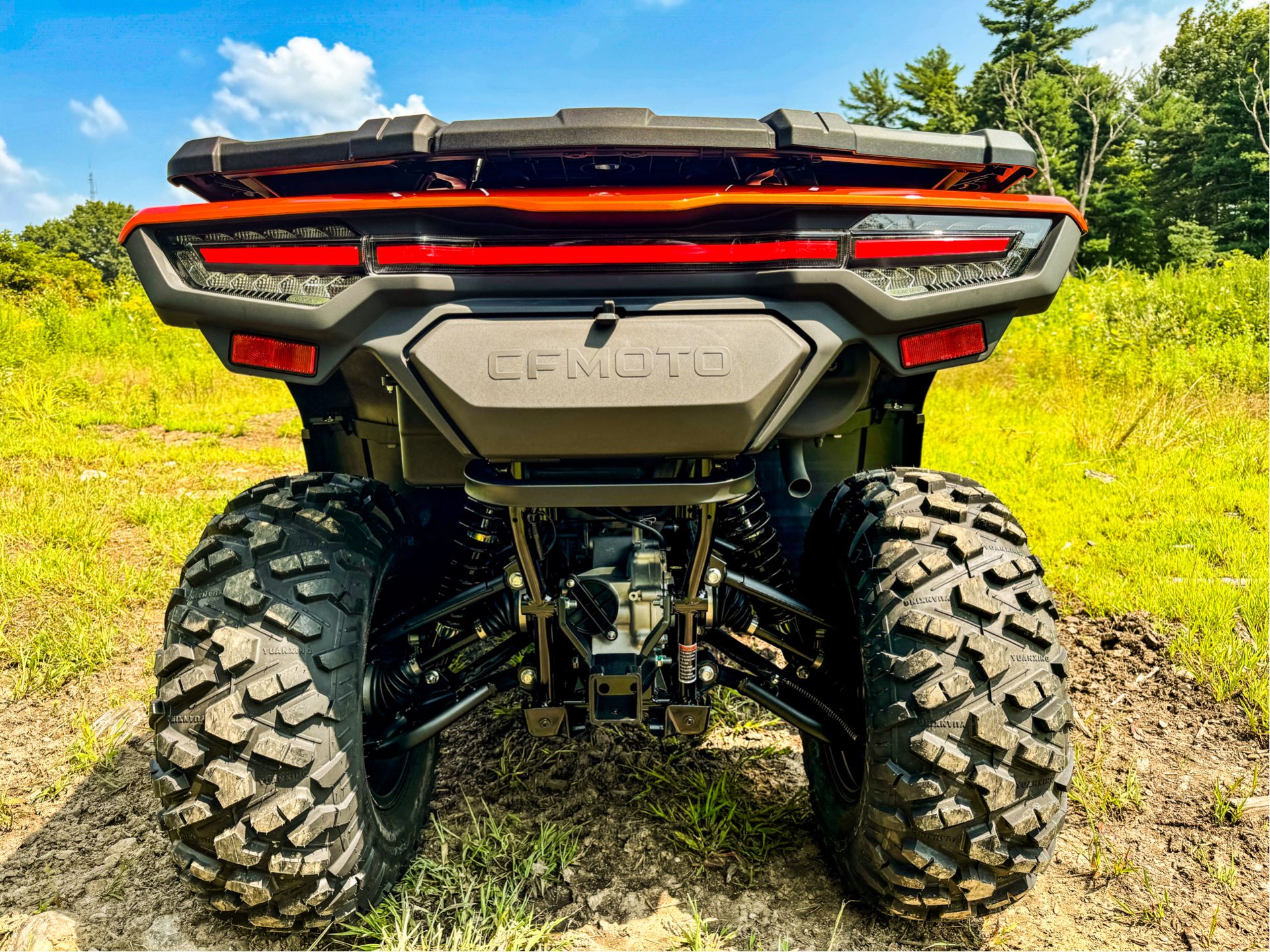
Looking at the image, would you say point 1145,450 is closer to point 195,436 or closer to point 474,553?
point 474,553

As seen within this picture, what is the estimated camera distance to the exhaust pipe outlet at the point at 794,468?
1.61 m

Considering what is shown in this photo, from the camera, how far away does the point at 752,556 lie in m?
2.04

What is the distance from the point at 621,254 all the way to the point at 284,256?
60 cm

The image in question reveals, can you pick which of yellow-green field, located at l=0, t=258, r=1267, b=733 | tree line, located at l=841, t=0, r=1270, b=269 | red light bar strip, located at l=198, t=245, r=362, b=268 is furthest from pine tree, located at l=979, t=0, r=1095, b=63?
red light bar strip, located at l=198, t=245, r=362, b=268

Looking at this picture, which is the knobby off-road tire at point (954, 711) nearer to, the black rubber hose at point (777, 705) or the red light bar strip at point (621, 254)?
the black rubber hose at point (777, 705)

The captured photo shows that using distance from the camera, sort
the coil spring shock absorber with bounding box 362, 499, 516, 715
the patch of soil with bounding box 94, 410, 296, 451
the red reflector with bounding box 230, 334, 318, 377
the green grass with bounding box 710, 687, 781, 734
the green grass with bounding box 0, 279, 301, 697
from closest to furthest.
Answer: the red reflector with bounding box 230, 334, 318, 377
the coil spring shock absorber with bounding box 362, 499, 516, 715
the green grass with bounding box 710, 687, 781, 734
the green grass with bounding box 0, 279, 301, 697
the patch of soil with bounding box 94, 410, 296, 451

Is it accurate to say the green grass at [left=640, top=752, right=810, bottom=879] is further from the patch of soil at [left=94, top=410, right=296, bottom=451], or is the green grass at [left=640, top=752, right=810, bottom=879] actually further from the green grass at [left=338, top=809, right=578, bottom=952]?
the patch of soil at [left=94, top=410, right=296, bottom=451]

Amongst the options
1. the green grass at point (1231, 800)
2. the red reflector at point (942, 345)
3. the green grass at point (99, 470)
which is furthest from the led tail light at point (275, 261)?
the green grass at point (1231, 800)

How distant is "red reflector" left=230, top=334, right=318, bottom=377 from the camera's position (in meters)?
1.41

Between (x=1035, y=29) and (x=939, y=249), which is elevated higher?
(x=1035, y=29)

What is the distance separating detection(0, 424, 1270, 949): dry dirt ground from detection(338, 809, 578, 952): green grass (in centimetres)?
6

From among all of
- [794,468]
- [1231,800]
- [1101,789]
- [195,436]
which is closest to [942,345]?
[794,468]

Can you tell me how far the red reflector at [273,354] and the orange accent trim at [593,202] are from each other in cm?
22

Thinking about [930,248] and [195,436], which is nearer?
[930,248]
